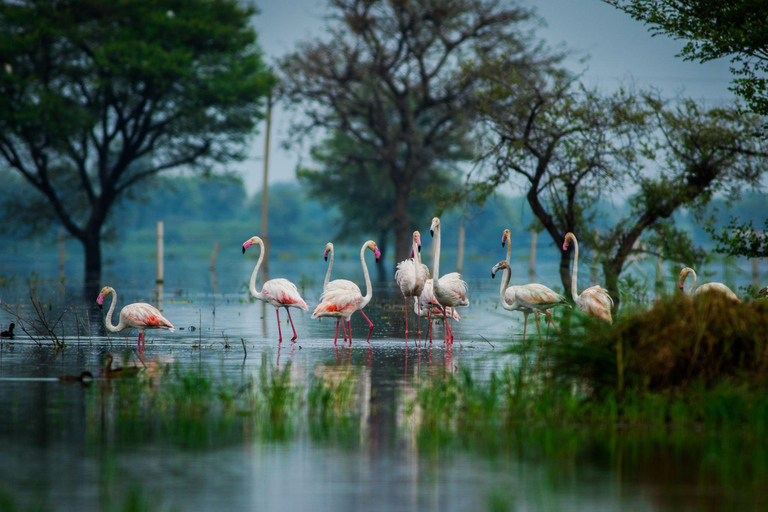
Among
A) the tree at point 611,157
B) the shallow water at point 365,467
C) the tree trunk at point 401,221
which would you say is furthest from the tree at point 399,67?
the shallow water at point 365,467

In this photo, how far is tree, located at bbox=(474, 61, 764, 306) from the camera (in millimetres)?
22859

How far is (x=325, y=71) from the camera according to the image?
1791 inches

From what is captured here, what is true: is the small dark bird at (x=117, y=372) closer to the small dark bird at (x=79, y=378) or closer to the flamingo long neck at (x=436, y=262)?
the small dark bird at (x=79, y=378)

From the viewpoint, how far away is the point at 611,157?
2386 cm

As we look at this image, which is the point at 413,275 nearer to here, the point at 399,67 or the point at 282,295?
the point at 282,295

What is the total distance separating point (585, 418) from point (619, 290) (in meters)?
1.30

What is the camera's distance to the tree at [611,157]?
2286cm

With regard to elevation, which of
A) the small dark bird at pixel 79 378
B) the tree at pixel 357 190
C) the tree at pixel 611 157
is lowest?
the small dark bird at pixel 79 378

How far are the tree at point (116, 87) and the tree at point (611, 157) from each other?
2026 centimetres

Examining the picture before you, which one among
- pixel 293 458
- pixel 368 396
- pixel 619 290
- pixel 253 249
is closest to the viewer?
pixel 293 458

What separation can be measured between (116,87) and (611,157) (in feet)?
82.3

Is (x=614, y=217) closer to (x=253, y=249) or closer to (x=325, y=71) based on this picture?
(x=325, y=71)

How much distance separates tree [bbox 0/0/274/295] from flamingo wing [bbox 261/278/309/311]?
25.0m

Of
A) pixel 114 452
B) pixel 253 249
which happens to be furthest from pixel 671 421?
pixel 253 249
